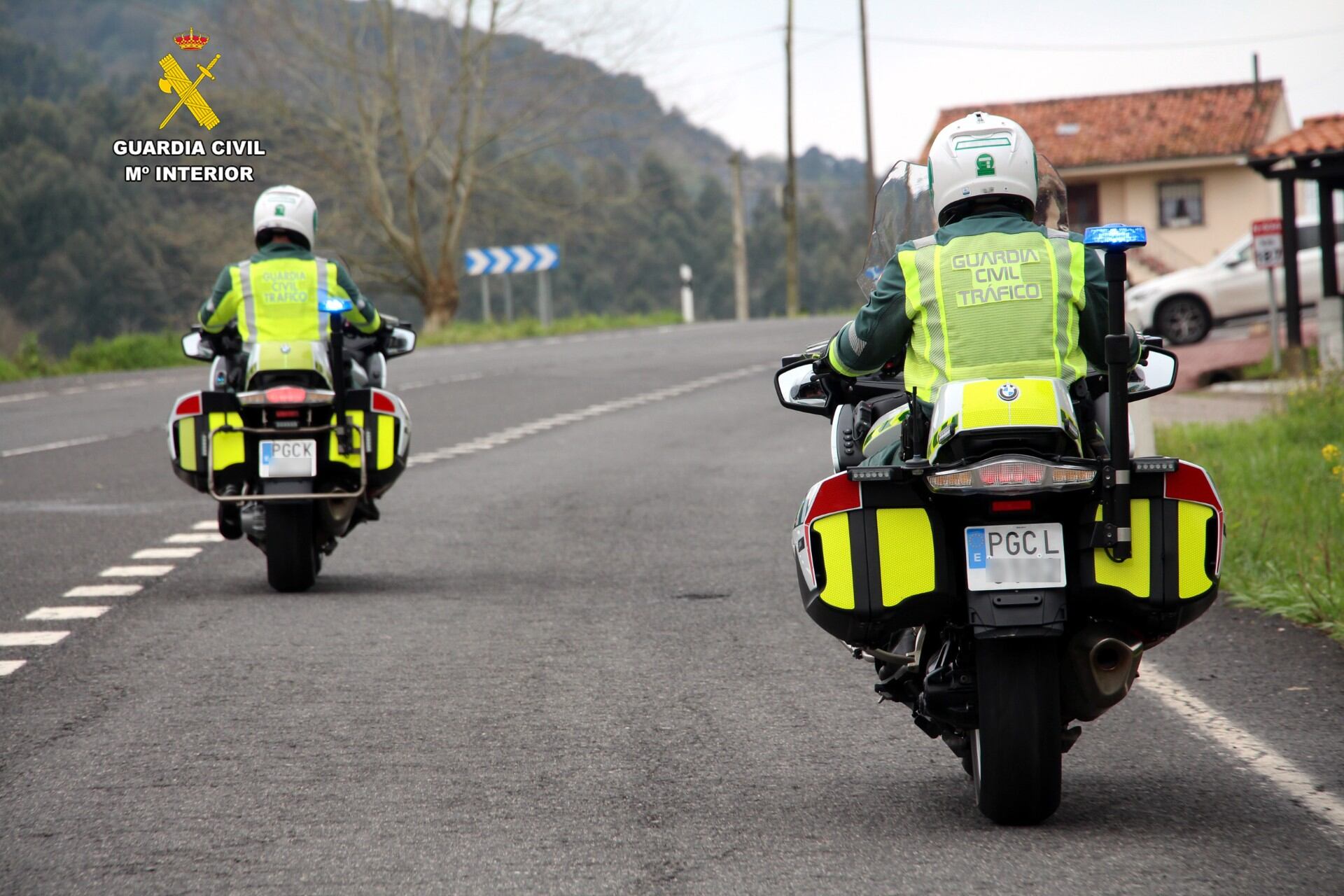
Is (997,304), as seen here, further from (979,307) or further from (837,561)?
(837,561)

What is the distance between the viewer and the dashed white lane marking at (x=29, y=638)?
759cm

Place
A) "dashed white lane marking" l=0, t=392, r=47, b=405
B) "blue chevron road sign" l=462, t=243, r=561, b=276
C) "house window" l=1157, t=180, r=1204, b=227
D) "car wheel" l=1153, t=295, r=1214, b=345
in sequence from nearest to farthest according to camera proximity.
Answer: "dashed white lane marking" l=0, t=392, r=47, b=405 < "car wheel" l=1153, t=295, r=1214, b=345 < "blue chevron road sign" l=462, t=243, r=561, b=276 < "house window" l=1157, t=180, r=1204, b=227

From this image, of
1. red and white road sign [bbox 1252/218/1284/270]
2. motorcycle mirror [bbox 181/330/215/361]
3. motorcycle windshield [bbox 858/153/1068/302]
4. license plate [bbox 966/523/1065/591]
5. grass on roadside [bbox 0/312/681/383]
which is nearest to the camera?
license plate [bbox 966/523/1065/591]

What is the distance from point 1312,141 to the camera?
23.8 m

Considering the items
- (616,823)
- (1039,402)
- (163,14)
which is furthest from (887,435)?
(163,14)

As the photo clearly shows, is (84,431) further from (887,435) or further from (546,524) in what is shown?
(887,435)

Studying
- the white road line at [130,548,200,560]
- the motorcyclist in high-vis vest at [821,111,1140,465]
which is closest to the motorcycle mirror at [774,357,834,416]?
the motorcyclist in high-vis vest at [821,111,1140,465]

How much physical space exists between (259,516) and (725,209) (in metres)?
94.1

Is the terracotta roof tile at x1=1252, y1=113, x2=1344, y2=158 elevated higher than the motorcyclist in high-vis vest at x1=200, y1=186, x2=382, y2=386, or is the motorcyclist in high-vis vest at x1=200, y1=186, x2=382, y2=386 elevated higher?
the terracotta roof tile at x1=1252, y1=113, x2=1344, y2=158

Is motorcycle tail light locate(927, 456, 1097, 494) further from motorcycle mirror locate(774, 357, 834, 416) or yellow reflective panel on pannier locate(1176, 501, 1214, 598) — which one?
motorcycle mirror locate(774, 357, 834, 416)

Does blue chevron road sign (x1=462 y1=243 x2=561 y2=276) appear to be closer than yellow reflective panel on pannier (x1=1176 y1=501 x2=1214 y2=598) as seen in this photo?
No

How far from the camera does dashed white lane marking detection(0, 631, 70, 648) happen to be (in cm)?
759

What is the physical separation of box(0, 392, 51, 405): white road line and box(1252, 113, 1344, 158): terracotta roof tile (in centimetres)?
1594

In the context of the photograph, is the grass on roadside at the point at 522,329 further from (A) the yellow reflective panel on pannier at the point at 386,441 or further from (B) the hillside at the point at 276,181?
(A) the yellow reflective panel on pannier at the point at 386,441
